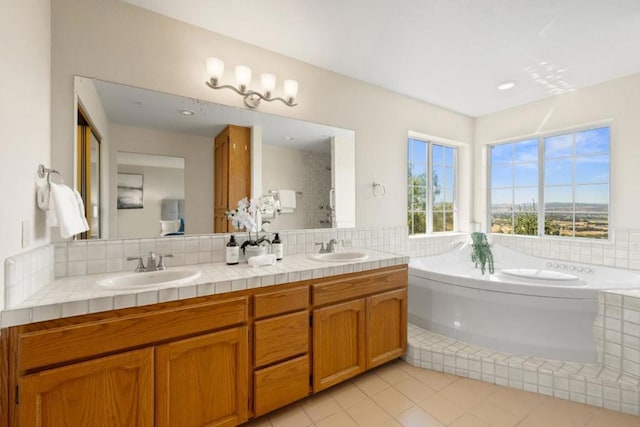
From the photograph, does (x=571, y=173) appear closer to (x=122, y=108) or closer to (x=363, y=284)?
(x=363, y=284)

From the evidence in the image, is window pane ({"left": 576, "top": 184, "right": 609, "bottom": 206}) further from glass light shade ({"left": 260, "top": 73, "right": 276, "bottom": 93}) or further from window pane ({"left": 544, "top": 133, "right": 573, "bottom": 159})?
glass light shade ({"left": 260, "top": 73, "right": 276, "bottom": 93})

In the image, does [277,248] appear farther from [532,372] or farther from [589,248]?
[589,248]

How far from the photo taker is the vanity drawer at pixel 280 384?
153 cm

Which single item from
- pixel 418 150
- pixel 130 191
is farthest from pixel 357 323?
pixel 418 150

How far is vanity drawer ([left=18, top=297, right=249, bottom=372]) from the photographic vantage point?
1046mm

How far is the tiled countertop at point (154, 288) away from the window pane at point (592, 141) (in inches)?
115

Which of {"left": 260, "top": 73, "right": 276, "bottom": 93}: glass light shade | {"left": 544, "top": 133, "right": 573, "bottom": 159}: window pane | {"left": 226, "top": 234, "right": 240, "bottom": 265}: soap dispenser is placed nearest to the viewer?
{"left": 226, "top": 234, "right": 240, "bottom": 265}: soap dispenser

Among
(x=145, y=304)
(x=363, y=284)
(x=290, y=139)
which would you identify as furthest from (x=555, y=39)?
(x=145, y=304)

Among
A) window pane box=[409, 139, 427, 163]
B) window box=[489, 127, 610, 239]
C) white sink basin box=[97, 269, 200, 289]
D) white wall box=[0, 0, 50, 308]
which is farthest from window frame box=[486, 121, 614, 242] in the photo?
white wall box=[0, 0, 50, 308]

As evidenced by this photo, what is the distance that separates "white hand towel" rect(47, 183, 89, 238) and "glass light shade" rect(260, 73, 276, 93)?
55.9 inches

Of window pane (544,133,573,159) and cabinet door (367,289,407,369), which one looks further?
window pane (544,133,573,159)

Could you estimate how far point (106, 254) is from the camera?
1.64 m

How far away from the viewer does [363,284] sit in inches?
76.8

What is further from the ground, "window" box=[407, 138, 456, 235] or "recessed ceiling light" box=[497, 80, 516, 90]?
"recessed ceiling light" box=[497, 80, 516, 90]
